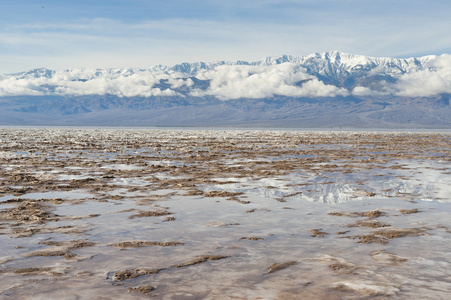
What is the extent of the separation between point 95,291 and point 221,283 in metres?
2.09

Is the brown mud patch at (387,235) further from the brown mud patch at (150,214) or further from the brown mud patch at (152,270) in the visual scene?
the brown mud patch at (150,214)

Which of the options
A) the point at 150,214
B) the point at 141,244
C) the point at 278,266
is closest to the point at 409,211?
the point at 278,266

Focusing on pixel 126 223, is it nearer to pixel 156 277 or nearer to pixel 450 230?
pixel 156 277

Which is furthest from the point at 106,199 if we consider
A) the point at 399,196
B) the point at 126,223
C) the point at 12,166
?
the point at 12,166

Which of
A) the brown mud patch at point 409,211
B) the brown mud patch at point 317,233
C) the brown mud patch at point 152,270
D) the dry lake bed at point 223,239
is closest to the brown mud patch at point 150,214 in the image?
the dry lake bed at point 223,239

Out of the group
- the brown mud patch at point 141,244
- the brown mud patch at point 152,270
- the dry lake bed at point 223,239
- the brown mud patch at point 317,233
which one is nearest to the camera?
the dry lake bed at point 223,239

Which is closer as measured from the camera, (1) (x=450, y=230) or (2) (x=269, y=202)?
(1) (x=450, y=230)

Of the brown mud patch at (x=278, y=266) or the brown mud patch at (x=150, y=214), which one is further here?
the brown mud patch at (x=150, y=214)

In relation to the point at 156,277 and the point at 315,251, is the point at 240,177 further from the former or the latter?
the point at 156,277

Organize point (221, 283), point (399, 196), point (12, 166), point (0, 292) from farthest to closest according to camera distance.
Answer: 1. point (12, 166)
2. point (399, 196)
3. point (221, 283)
4. point (0, 292)

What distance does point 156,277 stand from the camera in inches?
324

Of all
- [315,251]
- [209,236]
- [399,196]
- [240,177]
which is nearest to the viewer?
[315,251]

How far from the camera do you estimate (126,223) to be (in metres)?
12.4

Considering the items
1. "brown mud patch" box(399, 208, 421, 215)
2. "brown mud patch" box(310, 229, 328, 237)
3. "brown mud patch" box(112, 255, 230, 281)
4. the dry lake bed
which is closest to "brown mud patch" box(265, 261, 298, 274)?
the dry lake bed
